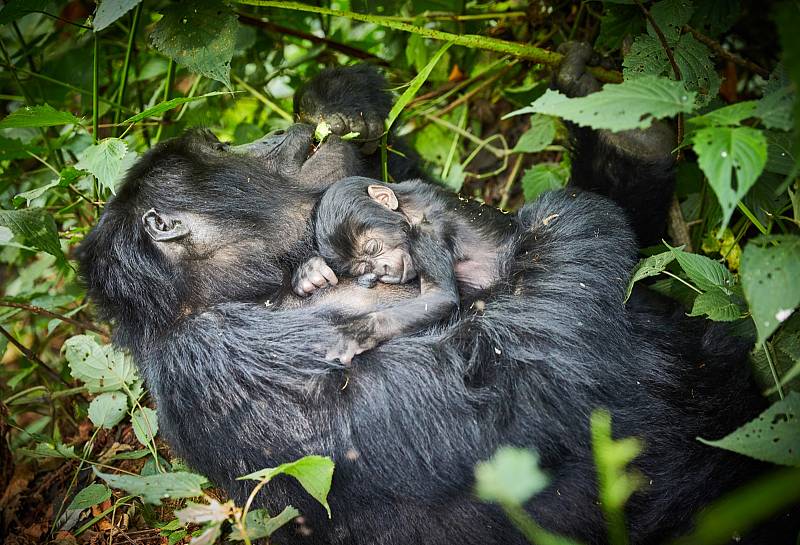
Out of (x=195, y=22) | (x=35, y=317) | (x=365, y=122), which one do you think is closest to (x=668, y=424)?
(x=365, y=122)

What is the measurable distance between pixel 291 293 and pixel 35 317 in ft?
7.99

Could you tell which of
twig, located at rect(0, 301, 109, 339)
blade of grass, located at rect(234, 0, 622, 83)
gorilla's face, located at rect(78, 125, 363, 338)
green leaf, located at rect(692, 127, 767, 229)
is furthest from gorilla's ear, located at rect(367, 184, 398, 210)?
twig, located at rect(0, 301, 109, 339)

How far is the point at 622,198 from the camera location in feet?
9.96

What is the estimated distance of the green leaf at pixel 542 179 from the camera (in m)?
3.56

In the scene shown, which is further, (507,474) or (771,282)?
(507,474)

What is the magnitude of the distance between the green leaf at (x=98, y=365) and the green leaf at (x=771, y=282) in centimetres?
252

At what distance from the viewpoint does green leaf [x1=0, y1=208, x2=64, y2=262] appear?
2752 millimetres

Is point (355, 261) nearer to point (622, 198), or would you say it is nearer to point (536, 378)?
point (536, 378)

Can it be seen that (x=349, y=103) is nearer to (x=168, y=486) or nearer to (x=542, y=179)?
(x=542, y=179)

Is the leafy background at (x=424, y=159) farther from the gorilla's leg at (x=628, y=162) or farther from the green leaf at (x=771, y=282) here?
the gorilla's leg at (x=628, y=162)

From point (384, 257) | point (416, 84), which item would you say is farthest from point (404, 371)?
point (416, 84)

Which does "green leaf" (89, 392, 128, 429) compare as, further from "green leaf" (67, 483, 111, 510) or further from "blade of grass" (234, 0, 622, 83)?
"blade of grass" (234, 0, 622, 83)

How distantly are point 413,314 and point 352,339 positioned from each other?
21cm

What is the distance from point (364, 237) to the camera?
254cm
